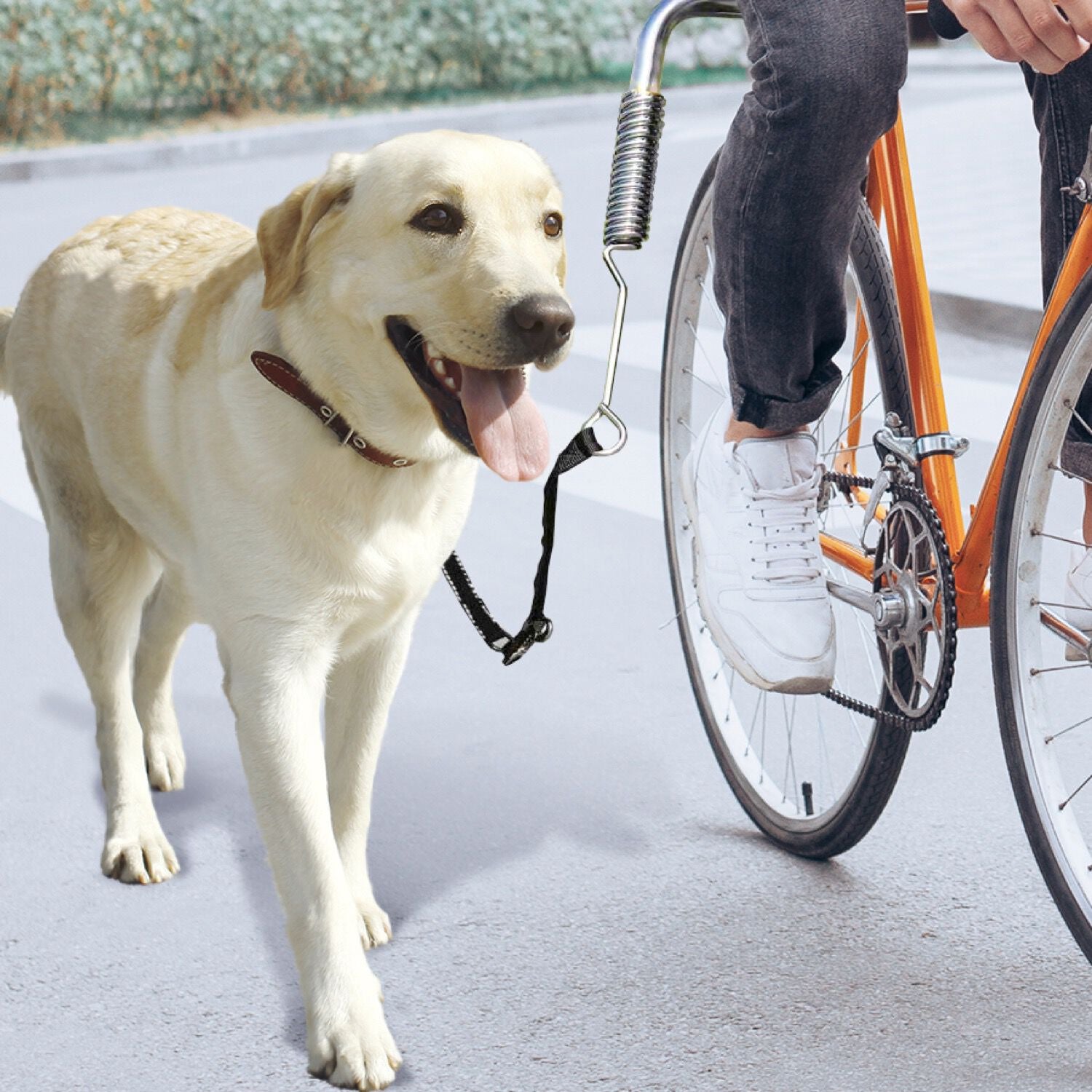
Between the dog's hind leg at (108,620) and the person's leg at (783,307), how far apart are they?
3.46 ft

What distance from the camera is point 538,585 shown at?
2846mm

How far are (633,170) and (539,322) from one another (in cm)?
26

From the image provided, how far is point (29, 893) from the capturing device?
120 inches

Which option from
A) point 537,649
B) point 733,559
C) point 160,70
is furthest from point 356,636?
point 160,70

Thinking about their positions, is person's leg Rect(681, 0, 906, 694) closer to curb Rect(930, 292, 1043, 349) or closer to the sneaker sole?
the sneaker sole

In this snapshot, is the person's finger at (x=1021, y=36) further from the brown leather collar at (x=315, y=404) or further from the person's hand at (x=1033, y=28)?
the brown leather collar at (x=315, y=404)

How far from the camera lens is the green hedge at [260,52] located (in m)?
14.4

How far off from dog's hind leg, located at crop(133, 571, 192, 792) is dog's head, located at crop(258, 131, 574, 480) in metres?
1.05

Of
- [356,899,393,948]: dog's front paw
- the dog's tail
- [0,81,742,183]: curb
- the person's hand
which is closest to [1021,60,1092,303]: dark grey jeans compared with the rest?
the person's hand

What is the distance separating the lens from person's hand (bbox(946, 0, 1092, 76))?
2178mm

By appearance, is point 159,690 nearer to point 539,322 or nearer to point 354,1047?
point 354,1047

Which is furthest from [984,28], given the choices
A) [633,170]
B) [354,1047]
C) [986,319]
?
[986,319]

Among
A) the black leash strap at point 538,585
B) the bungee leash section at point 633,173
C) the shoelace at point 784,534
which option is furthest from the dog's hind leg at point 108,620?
the shoelace at point 784,534

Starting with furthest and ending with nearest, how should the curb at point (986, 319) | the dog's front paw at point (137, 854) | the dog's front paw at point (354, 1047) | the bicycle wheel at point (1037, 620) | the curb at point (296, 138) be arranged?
the curb at point (296, 138)
the curb at point (986, 319)
the dog's front paw at point (137, 854)
the dog's front paw at point (354, 1047)
the bicycle wheel at point (1037, 620)
